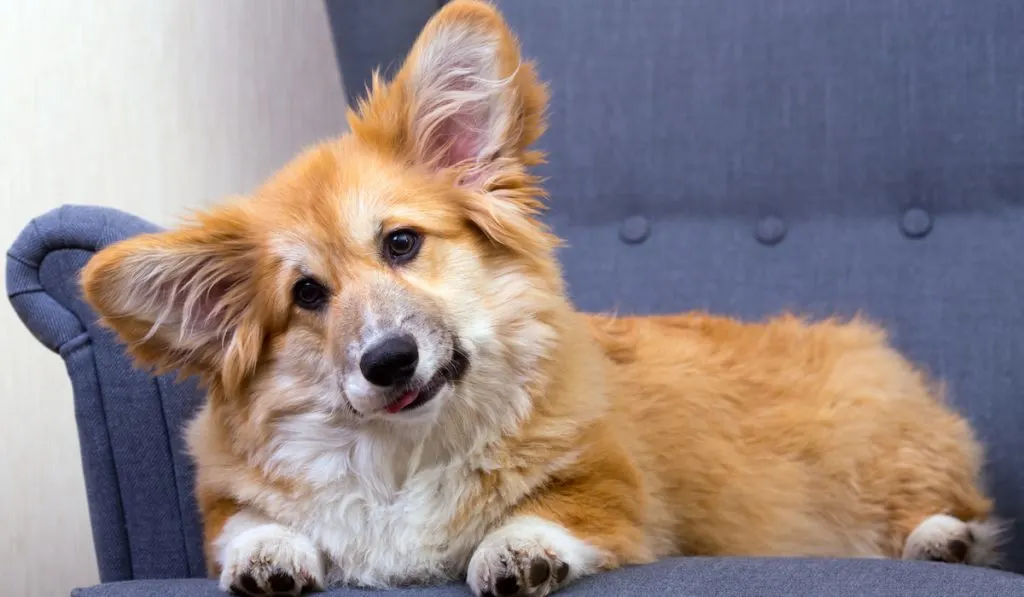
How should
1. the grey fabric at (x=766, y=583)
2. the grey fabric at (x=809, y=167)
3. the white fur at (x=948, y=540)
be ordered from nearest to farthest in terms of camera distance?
the grey fabric at (x=766, y=583) < the white fur at (x=948, y=540) < the grey fabric at (x=809, y=167)

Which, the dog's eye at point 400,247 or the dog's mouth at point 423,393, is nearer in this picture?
the dog's mouth at point 423,393

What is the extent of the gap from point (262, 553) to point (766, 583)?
28.4 inches

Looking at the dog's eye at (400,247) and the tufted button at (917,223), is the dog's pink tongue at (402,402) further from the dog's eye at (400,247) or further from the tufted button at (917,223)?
the tufted button at (917,223)

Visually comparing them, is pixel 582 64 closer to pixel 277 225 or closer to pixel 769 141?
pixel 769 141

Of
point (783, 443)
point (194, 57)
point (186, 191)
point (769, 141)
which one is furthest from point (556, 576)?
point (194, 57)

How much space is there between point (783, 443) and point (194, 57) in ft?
6.82

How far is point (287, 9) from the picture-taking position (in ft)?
10.6

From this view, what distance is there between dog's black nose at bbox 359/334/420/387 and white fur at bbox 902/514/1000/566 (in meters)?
1.17

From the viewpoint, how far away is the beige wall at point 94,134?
2566 millimetres

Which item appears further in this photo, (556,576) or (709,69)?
(709,69)

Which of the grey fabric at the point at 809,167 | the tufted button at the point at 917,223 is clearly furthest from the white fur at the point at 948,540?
the tufted button at the point at 917,223

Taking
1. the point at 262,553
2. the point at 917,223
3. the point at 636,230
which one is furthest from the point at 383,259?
the point at 917,223

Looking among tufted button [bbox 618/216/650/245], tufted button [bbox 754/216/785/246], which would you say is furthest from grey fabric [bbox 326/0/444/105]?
tufted button [bbox 754/216/785/246]

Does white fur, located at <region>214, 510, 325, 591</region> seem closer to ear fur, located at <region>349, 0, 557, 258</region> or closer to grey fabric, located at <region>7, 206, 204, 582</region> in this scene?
grey fabric, located at <region>7, 206, 204, 582</region>
